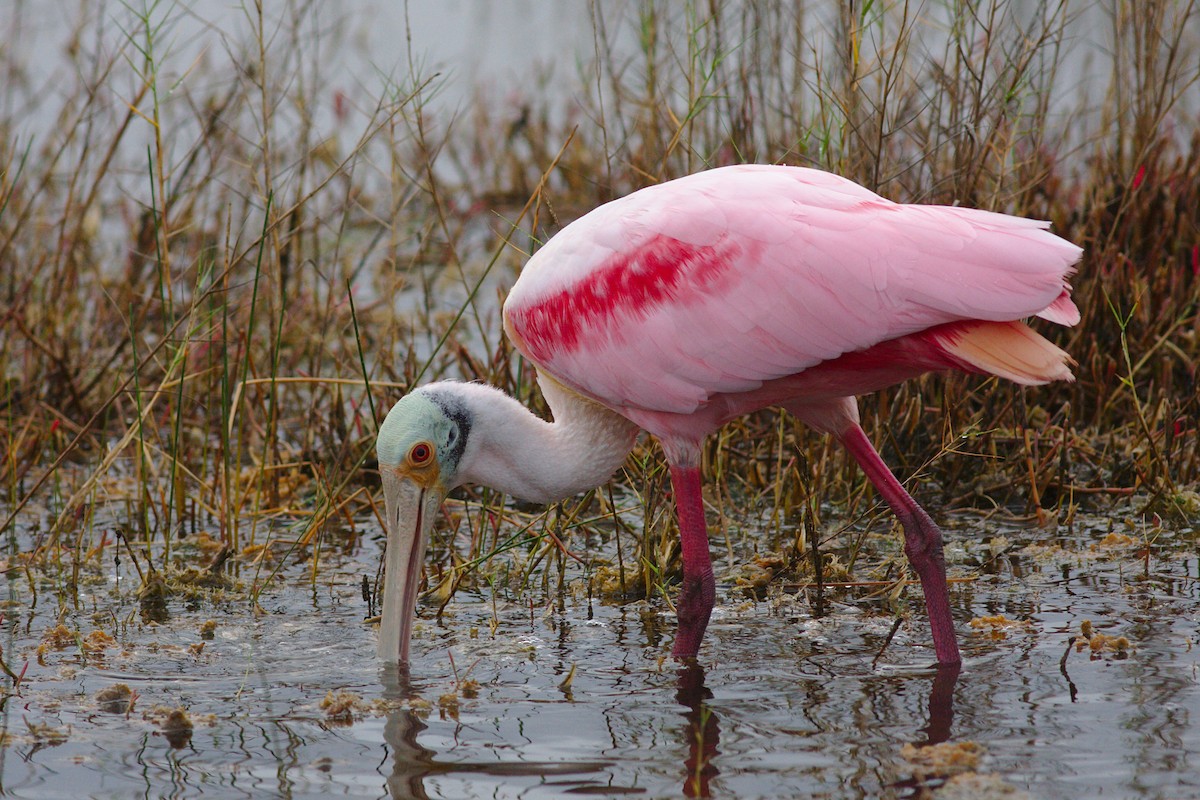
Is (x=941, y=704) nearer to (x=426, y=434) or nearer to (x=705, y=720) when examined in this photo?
(x=705, y=720)

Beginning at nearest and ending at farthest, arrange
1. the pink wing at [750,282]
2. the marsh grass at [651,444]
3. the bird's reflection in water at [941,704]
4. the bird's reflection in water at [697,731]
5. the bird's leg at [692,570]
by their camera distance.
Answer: the bird's reflection in water at [697,731]
the bird's reflection in water at [941,704]
the pink wing at [750,282]
the bird's leg at [692,570]
the marsh grass at [651,444]

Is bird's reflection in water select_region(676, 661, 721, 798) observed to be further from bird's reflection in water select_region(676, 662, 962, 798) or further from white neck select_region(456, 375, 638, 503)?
white neck select_region(456, 375, 638, 503)

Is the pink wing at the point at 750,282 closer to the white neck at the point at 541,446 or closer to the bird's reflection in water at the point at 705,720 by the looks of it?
the white neck at the point at 541,446

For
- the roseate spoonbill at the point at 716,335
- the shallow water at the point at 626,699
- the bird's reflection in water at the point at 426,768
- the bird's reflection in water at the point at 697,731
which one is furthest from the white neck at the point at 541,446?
the bird's reflection in water at the point at 426,768

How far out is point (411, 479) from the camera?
5.07m

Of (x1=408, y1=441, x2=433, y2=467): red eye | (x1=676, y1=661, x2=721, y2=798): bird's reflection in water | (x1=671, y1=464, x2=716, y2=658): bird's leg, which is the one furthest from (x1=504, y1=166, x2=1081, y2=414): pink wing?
(x1=676, y1=661, x2=721, y2=798): bird's reflection in water

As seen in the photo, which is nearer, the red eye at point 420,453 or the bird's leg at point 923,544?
the bird's leg at point 923,544

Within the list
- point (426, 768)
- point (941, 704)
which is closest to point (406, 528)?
point (426, 768)

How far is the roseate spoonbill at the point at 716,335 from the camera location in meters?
4.38

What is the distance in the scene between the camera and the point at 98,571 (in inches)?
231

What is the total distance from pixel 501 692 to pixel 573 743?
18.2 inches

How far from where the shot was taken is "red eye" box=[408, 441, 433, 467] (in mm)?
4992

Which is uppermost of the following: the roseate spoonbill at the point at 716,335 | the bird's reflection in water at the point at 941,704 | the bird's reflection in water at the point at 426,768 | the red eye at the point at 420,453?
the roseate spoonbill at the point at 716,335

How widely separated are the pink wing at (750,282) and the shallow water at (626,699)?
0.82m
